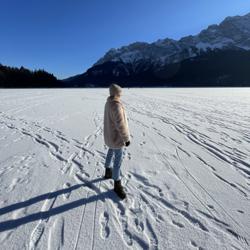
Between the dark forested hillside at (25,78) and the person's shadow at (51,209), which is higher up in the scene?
the person's shadow at (51,209)

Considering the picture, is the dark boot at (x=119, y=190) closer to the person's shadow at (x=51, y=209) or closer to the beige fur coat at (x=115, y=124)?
the person's shadow at (x=51, y=209)

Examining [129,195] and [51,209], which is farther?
[129,195]

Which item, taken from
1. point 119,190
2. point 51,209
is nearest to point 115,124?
point 119,190

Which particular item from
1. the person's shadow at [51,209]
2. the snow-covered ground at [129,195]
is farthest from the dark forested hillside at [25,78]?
the person's shadow at [51,209]

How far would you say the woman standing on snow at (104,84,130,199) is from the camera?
15.6 feet

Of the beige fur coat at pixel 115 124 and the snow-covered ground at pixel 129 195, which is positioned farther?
the beige fur coat at pixel 115 124

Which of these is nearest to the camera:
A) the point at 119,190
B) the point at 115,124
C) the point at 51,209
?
the point at 51,209

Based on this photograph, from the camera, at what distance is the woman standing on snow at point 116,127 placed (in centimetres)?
475

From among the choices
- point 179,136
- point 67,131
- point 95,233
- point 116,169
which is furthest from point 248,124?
point 95,233

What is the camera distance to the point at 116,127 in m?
4.79

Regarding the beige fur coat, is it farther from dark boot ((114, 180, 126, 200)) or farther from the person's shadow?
the person's shadow

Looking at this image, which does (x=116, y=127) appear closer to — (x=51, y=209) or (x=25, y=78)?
(x=51, y=209)

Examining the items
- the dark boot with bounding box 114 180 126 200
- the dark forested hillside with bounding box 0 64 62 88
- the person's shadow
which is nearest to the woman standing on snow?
the dark boot with bounding box 114 180 126 200

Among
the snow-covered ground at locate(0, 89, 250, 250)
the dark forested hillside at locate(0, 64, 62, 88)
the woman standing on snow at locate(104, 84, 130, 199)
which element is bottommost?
the dark forested hillside at locate(0, 64, 62, 88)
